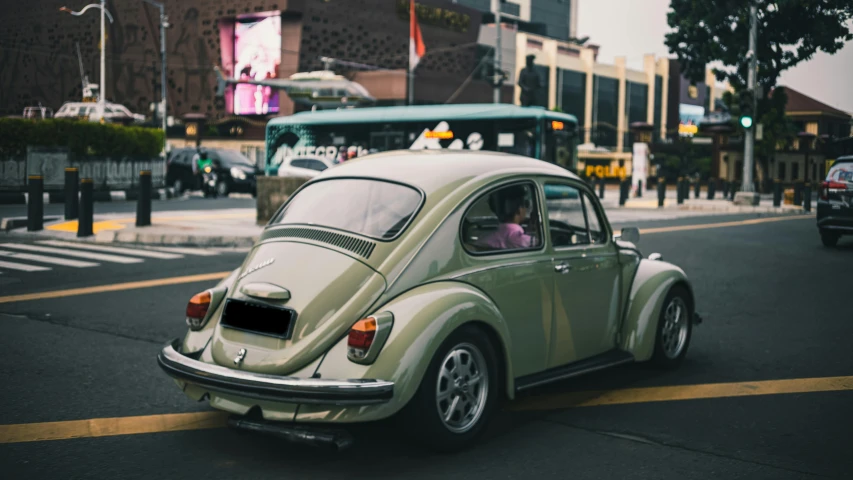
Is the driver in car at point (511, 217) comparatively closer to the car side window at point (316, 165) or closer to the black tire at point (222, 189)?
the car side window at point (316, 165)

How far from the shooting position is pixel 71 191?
1897cm

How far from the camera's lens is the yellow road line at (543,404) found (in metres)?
5.12

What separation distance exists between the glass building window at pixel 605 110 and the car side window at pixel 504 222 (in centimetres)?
8799

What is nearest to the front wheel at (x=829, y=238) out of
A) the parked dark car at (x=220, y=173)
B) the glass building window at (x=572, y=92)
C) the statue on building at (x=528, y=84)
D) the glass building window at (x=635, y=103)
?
the statue on building at (x=528, y=84)

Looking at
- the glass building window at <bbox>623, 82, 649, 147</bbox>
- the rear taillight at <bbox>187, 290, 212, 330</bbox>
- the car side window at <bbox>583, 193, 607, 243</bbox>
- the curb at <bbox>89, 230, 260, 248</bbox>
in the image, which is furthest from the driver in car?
the glass building window at <bbox>623, 82, 649, 147</bbox>

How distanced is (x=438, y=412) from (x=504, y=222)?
4.58 ft

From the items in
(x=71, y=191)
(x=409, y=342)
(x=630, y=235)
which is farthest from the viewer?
(x=71, y=191)

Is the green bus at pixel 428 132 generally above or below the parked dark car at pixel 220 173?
above

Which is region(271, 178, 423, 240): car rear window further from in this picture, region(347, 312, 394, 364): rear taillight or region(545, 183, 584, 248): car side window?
region(545, 183, 584, 248): car side window

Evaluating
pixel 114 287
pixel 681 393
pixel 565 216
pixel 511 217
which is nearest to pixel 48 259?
pixel 114 287

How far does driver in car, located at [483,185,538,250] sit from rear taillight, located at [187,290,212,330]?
5.25 ft

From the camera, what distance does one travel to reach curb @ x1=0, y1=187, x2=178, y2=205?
87.5ft

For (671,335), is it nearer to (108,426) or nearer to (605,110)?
(108,426)

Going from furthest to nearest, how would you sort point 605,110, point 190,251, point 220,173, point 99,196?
1. point 605,110
2. point 220,173
3. point 99,196
4. point 190,251
